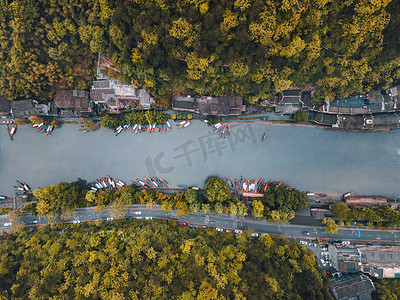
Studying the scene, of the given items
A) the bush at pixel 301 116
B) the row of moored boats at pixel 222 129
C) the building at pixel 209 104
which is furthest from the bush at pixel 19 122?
the bush at pixel 301 116

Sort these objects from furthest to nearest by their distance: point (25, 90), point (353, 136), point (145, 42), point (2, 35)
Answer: point (353, 136) → point (25, 90) → point (2, 35) → point (145, 42)

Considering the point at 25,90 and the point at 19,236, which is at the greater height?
the point at 25,90

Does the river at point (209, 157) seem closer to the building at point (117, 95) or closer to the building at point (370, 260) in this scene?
the building at point (117, 95)

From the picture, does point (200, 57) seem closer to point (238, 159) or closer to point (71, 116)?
point (238, 159)

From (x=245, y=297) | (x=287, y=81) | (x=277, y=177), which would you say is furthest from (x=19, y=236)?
(x=287, y=81)

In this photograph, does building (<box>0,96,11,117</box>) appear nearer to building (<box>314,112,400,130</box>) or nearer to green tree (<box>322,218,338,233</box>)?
building (<box>314,112,400,130</box>)

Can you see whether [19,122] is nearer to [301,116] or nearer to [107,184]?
[107,184]

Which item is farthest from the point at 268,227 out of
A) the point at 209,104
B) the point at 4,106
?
the point at 4,106
